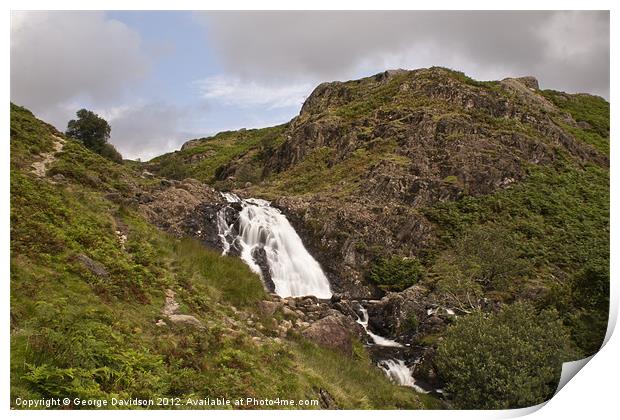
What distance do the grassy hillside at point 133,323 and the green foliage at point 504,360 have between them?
176 cm

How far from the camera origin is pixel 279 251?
27.3 metres

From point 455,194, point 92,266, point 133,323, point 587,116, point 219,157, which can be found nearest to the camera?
point 133,323

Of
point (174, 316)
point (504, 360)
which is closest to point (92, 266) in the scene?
point (174, 316)

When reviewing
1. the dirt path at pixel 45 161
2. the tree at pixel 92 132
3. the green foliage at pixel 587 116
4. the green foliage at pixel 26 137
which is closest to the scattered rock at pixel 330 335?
the dirt path at pixel 45 161

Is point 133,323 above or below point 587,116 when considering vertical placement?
below

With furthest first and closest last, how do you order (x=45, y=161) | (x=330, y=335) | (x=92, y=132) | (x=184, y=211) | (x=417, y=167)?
(x=417, y=167) < (x=92, y=132) < (x=184, y=211) < (x=45, y=161) < (x=330, y=335)

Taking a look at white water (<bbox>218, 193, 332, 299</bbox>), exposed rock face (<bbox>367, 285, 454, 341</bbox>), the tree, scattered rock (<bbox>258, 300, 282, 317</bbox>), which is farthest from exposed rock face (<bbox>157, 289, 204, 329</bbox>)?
the tree

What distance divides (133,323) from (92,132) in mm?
25493

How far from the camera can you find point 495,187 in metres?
38.8

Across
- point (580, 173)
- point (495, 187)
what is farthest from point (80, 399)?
point (580, 173)

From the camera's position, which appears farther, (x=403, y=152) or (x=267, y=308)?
(x=403, y=152)

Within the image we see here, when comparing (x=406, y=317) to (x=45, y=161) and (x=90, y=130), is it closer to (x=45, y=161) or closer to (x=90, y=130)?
(x=45, y=161)

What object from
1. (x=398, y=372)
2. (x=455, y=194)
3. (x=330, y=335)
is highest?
(x=455, y=194)

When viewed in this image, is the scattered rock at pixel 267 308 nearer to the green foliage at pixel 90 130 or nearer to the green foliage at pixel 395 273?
the green foliage at pixel 395 273
